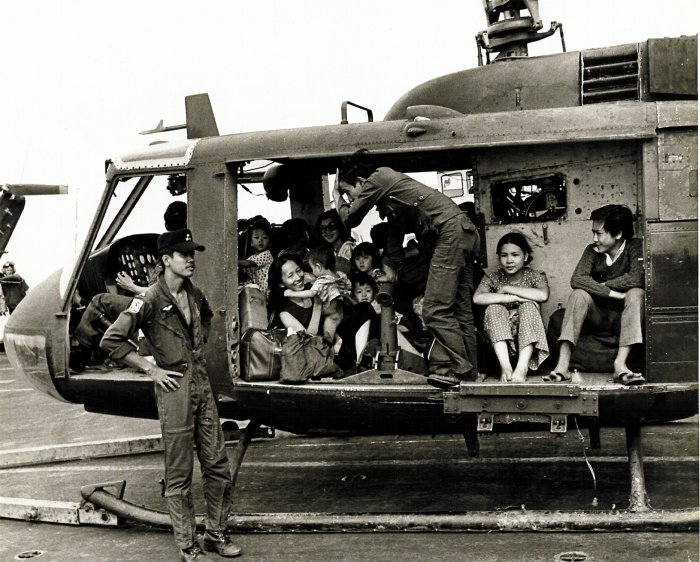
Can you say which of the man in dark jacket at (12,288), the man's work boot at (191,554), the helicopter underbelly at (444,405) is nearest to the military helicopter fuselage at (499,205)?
the helicopter underbelly at (444,405)

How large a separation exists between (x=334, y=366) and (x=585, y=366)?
170 cm

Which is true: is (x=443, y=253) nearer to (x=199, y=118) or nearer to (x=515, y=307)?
(x=515, y=307)

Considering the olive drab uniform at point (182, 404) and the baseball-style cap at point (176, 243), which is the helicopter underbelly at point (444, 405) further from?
the baseball-style cap at point (176, 243)

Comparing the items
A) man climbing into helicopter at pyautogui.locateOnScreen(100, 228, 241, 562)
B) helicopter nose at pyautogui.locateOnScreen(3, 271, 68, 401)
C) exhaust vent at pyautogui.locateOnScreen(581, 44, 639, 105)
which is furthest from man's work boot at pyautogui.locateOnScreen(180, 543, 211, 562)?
exhaust vent at pyautogui.locateOnScreen(581, 44, 639, 105)

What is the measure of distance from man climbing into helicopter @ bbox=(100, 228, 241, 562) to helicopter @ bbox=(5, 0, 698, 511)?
0.51 metres

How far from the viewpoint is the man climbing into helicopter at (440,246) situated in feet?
18.4

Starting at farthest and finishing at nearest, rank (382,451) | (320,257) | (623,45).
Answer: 1. (382,451)
2. (320,257)
3. (623,45)

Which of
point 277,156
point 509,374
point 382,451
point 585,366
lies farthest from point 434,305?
point 382,451

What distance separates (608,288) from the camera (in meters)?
5.56

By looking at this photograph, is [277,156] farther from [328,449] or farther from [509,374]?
[328,449]

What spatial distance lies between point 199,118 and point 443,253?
2.25m

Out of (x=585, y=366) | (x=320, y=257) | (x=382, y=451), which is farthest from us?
(x=382, y=451)

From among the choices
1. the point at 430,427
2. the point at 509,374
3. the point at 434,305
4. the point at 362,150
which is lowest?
the point at 430,427

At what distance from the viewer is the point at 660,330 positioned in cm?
533
